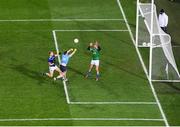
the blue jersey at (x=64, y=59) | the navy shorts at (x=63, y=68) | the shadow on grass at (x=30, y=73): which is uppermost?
the blue jersey at (x=64, y=59)

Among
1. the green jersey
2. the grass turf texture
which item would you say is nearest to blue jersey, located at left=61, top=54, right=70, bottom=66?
the grass turf texture

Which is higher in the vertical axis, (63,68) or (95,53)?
(95,53)

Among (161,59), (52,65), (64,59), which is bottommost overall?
(161,59)

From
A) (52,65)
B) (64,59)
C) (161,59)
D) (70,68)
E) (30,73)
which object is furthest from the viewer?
(70,68)

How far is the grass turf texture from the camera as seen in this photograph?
3006cm

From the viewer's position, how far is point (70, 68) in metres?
34.4

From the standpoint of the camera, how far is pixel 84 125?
28797 millimetres

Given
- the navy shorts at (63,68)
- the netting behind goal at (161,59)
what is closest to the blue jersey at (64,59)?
the navy shorts at (63,68)

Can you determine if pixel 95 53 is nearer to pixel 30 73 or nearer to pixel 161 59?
pixel 161 59

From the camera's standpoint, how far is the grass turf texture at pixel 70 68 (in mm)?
30062

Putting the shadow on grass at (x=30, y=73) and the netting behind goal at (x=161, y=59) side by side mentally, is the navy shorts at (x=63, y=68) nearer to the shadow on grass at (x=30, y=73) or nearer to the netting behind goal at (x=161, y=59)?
the shadow on grass at (x=30, y=73)

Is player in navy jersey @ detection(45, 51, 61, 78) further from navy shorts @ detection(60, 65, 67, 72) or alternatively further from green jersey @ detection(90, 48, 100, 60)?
green jersey @ detection(90, 48, 100, 60)

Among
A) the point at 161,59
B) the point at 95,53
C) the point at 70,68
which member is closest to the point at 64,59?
the point at 95,53

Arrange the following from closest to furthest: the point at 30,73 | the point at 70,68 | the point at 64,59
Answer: the point at 64,59 < the point at 30,73 < the point at 70,68
